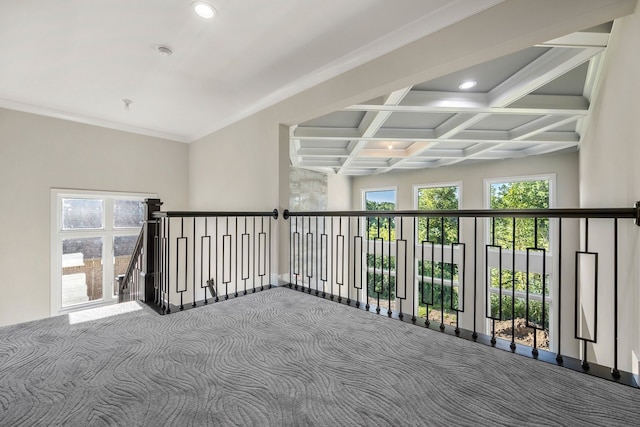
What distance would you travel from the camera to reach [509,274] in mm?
5875

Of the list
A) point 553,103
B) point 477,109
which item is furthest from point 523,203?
point 477,109

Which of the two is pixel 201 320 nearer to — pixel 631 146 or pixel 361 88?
pixel 361 88

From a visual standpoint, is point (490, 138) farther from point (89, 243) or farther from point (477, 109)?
point (89, 243)

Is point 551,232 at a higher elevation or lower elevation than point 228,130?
lower

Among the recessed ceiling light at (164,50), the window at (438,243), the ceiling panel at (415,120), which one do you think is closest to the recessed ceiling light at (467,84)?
the ceiling panel at (415,120)

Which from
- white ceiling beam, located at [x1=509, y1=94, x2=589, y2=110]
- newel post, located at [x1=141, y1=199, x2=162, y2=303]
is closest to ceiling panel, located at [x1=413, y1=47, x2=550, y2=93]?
white ceiling beam, located at [x1=509, y1=94, x2=589, y2=110]

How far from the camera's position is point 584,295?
3885mm

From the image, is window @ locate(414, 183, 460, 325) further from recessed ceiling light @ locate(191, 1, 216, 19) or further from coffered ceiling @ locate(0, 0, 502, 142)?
recessed ceiling light @ locate(191, 1, 216, 19)

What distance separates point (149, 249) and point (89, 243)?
2.24 meters

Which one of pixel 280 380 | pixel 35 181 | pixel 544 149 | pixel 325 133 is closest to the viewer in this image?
pixel 280 380

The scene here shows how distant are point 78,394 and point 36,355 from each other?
0.64 metres

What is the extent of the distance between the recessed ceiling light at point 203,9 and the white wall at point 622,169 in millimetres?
2481

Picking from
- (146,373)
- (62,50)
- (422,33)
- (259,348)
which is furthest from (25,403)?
(422,33)

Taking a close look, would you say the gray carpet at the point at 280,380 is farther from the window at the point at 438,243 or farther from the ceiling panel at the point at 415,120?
the window at the point at 438,243
